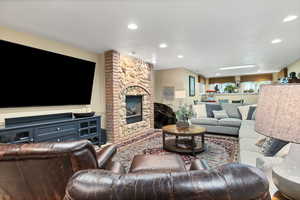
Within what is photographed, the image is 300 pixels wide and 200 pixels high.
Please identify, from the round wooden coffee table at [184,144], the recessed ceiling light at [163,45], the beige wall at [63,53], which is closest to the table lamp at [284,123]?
the round wooden coffee table at [184,144]

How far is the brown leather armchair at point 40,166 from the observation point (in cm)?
93

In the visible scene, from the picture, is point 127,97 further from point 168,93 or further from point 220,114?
point 220,114

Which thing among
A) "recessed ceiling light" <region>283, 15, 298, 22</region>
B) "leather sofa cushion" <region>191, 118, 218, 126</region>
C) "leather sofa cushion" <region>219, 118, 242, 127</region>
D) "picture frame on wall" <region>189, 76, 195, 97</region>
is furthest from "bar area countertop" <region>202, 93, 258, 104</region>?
"recessed ceiling light" <region>283, 15, 298, 22</region>

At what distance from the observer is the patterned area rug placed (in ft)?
8.70

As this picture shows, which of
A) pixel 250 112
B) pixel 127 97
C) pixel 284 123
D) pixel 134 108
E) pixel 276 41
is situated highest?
pixel 276 41

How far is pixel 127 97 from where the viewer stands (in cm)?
438

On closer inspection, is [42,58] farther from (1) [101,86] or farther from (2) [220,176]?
(2) [220,176]

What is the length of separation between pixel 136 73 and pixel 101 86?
1146 mm

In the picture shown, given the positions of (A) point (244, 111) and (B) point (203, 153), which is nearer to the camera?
(B) point (203, 153)

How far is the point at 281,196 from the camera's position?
81 cm

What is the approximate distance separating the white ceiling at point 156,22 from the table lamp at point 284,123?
1.62m

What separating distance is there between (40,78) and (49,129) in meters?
0.95

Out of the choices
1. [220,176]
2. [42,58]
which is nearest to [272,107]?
[220,176]

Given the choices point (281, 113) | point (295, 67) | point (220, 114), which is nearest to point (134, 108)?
point (220, 114)
